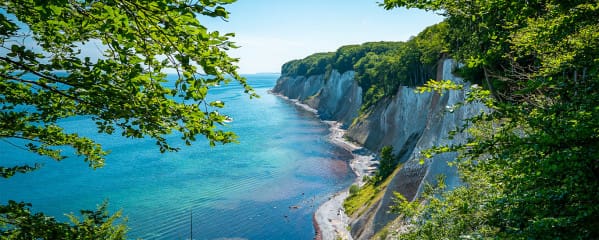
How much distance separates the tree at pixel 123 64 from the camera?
→ 164 inches

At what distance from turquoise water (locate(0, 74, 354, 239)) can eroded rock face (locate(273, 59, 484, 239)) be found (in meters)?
8.16

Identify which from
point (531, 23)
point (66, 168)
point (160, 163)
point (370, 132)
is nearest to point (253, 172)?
point (160, 163)

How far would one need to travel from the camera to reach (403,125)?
2218 inches

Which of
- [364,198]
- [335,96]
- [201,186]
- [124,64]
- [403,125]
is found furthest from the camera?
[335,96]

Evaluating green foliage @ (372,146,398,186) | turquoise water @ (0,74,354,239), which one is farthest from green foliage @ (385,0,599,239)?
green foliage @ (372,146,398,186)

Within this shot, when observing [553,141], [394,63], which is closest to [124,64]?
[553,141]

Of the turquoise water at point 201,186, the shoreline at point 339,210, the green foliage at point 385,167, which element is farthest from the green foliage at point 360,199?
the turquoise water at point 201,186

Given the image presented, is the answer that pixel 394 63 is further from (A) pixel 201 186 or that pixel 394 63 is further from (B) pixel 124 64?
(B) pixel 124 64

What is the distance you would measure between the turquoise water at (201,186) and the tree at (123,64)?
34468 millimetres

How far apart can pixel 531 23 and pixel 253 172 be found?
5218 cm

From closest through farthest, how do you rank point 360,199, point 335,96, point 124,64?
point 124,64, point 360,199, point 335,96

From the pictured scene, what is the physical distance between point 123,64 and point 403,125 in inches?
2155

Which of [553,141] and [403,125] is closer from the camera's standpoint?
[553,141]

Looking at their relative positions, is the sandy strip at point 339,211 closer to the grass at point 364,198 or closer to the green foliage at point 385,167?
the grass at point 364,198
